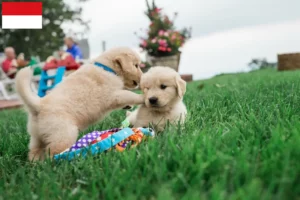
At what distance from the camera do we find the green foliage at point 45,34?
83.1 ft

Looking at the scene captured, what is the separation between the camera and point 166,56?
1266cm

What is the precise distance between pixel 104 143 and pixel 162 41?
10.1 meters

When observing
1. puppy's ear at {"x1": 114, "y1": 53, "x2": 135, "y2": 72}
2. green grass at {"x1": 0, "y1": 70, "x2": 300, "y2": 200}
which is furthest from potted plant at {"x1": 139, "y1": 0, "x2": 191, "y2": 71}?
green grass at {"x1": 0, "y1": 70, "x2": 300, "y2": 200}

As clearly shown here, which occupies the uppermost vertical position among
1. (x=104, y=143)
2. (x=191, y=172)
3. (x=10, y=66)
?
(x=191, y=172)

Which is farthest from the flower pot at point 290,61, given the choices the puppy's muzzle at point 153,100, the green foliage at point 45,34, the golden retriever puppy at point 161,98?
the green foliage at point 45,34

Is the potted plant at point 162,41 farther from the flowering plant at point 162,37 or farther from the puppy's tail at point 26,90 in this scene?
the puppy's tail at point 26,90

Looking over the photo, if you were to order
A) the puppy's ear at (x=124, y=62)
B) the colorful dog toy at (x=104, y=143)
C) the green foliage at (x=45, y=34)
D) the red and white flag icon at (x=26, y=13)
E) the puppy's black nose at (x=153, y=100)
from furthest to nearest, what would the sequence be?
1. the green foliage at (x=45, y=34)
2. the red and white flag icon at (x=26, y=13)
3. the puppy's ear at (x=124, y=62)
4. the puppy's black nose at (x=153, y=100)
5. the colorful dog toy at (x=104, y=143)

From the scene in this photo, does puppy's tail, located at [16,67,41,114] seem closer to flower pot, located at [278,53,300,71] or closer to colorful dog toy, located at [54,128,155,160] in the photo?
colorful dog toy, located at [54,128,155,160]

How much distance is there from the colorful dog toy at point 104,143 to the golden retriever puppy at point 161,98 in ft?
1.09

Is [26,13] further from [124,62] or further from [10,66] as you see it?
[124,62]

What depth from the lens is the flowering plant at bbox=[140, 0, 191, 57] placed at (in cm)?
1255

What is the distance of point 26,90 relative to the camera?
280cm

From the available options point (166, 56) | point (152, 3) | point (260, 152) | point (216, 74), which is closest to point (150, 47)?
point (166, 56)

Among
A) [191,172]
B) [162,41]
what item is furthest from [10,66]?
[191,172]
